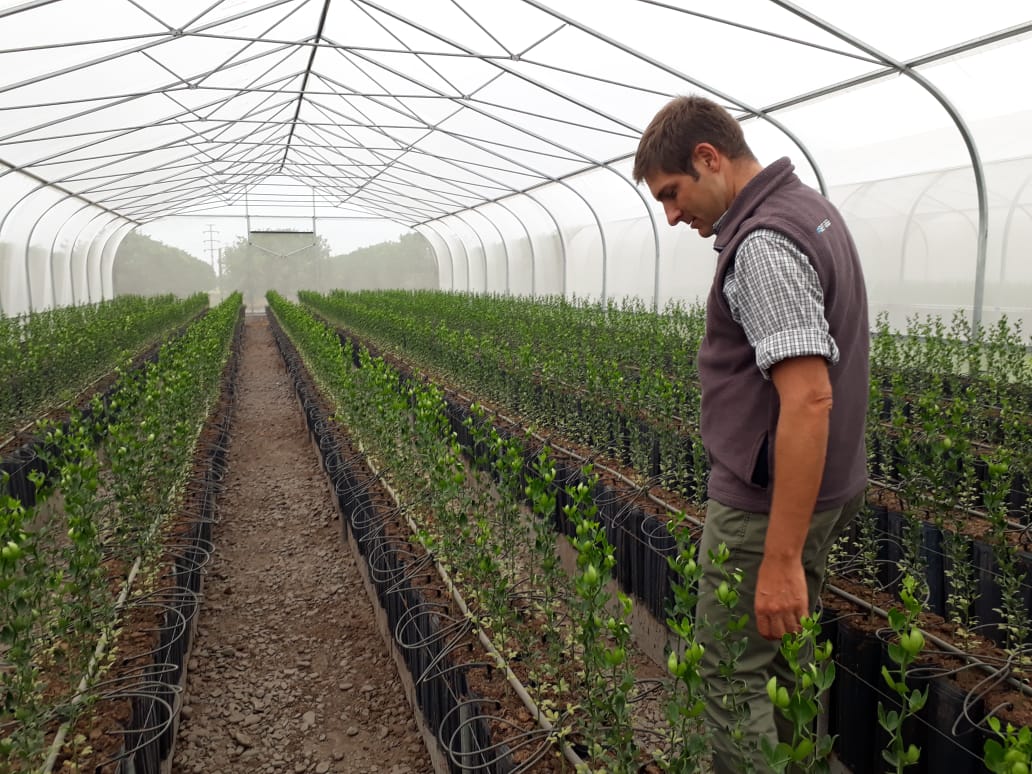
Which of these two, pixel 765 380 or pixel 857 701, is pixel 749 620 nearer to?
pixel 765 380

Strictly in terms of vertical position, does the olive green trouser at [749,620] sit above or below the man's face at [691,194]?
below

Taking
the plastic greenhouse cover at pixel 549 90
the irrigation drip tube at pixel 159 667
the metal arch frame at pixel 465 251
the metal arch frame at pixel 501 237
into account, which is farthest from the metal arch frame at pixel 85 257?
the irrigation drip tube at pixel 159 667

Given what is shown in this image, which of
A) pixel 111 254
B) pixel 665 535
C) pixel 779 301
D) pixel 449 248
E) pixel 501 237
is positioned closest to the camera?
pixel 779 301

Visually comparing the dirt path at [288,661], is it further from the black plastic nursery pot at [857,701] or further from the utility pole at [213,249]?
the utility pole at [213,249]

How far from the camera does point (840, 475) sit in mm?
1748

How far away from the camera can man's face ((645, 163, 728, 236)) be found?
1.76 meters

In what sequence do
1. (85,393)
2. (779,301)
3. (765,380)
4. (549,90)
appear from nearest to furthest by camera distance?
(779,301) → (765,380) → (85,393) → (549,90)

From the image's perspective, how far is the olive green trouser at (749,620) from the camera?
69.2 inches

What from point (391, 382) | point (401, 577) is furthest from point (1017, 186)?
point (401, 577)

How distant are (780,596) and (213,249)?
30.5 m

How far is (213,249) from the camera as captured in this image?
29.0m

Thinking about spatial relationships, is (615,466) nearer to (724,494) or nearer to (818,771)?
(724,494)

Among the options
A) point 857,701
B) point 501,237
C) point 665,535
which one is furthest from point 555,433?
point 501,237

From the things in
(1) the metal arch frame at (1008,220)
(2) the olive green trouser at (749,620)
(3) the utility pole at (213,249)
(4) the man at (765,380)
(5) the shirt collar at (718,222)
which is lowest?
(2) the olive green trouser at (749,620)
